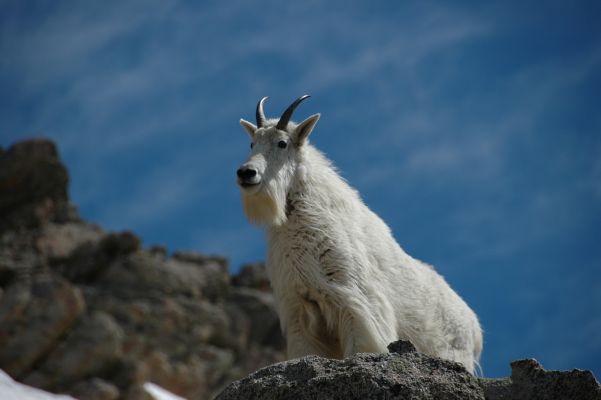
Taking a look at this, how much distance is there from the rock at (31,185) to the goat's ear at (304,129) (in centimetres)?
1681

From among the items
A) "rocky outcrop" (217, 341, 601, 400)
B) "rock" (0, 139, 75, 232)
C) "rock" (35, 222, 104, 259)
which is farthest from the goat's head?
"rock" (0, 139, 75, 232)

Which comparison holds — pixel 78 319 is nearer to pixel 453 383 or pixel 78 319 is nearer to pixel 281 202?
pixel 281 202

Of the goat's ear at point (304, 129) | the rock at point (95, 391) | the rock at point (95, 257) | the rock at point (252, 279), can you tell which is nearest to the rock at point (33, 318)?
the rock at point (95, 391)

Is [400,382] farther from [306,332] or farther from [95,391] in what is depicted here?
[95,391]

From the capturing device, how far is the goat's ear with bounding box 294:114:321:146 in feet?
29.6

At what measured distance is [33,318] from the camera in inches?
768

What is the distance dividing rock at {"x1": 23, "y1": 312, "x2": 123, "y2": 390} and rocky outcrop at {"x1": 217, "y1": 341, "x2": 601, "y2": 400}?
15.6 metres

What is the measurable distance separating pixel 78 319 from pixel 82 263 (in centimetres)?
347

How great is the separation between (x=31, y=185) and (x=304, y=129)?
1732 centimetres

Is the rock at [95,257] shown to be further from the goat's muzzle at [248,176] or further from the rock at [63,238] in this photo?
the goat's muzzle at [248,176]

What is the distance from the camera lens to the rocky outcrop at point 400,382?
173 inches

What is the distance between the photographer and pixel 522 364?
4.77 m

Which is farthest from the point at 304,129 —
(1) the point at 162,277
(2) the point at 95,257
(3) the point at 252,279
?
(3) the point at 252,279

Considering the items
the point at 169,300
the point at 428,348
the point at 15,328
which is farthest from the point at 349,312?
the point at 169,300
